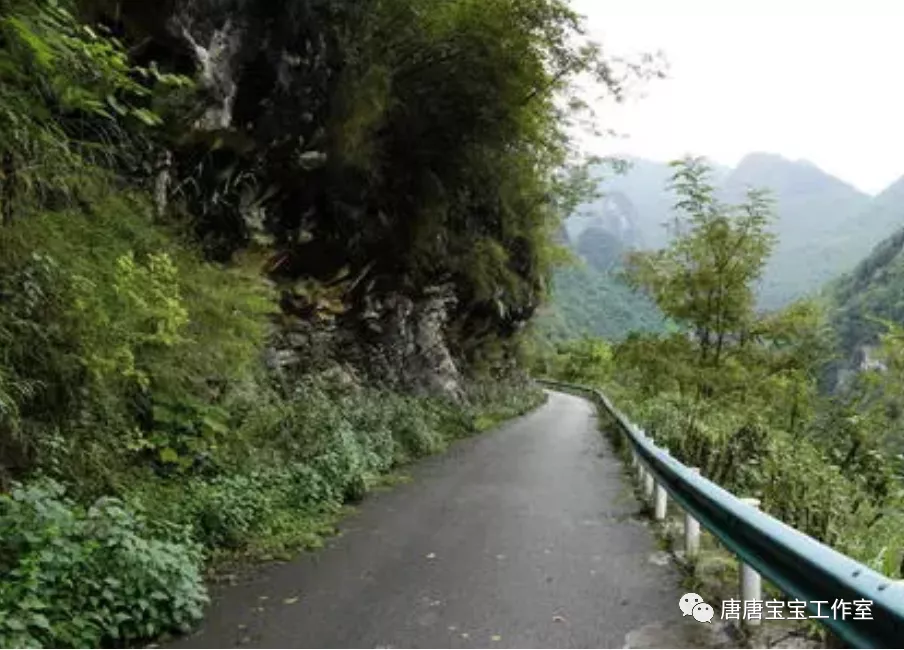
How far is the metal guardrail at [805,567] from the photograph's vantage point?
3.05 meters

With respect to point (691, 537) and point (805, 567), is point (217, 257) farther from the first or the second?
point (805, 567)

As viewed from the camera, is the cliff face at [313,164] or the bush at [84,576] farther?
the cliff face at [313,164]

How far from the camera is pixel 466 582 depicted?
20.1 feet

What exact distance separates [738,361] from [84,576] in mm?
11690

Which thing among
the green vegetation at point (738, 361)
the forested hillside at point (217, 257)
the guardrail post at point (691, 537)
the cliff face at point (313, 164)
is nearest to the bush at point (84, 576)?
the forested hillside at point (217, 257)

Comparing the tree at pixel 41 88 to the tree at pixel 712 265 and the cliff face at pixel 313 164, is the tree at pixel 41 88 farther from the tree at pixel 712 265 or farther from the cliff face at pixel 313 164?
the tree at pixel 712 265

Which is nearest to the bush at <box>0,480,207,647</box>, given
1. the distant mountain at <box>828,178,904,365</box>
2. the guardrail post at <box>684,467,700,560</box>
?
the guardrail post at <box>684,467,700,560</box>

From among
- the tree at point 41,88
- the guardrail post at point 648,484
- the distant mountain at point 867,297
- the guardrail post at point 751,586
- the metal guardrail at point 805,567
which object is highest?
the distant mountain at point 867,297

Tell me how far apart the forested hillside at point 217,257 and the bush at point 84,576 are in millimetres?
16

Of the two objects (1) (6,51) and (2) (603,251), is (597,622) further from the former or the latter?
(2) (603,251)

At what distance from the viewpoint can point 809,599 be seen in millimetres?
3684

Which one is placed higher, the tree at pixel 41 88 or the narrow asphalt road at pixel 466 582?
the tree at pixel 41 88

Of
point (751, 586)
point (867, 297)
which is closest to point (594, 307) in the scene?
point (867, 297)

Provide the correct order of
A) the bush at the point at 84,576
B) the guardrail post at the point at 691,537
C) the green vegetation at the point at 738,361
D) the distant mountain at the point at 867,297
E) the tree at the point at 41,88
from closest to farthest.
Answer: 1. the bush at the point at 84,576
2. the tree at the point at 41,88
3. the guardrail post at the point at 691,537
4. the green vegetation at the point at 738,361
5. the distant mountain at the point at 867,297
